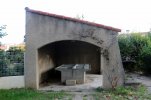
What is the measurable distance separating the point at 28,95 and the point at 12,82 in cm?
232

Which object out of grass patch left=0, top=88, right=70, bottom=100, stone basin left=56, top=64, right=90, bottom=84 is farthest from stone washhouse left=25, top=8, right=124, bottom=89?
stone basin left=56, top=64, right=90, bottom=84

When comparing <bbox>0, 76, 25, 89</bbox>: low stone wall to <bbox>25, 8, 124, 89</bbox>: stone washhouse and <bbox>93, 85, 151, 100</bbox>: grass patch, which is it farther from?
<bbox>93, 85, 151, 100</bbox>: grass patch

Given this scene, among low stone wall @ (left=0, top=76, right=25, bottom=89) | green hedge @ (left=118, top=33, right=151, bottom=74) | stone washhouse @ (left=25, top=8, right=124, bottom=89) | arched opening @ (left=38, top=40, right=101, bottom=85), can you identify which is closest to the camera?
stone washhouse @ (left=25, top=8, right=124, bottom=89)

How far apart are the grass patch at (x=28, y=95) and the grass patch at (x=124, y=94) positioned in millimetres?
1789

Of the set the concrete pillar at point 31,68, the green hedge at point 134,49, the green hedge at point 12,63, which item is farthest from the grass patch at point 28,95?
the green hedge at point 134,49

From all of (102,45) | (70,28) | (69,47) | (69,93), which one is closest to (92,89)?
(69,93)

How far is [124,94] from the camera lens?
1302 cm

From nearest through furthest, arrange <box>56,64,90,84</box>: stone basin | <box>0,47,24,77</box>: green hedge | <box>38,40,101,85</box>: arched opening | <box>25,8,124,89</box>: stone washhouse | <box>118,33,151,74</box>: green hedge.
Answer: <box>25,8,124,89</box>: stone washhouse < <box>0,47,24,77</box>: green hedge < <box>56,64,90,84</box>: stone basin < <box>118,33,151,74</box>: green hedge < <box>38,40,101,85</box>: arched opening

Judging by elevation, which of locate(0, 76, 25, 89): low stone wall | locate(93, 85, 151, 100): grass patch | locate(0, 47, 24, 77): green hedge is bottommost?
locate(93, 85, 151, 100): grass patch

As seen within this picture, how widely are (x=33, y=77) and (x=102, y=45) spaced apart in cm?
402

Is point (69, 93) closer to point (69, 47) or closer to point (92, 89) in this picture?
point (92, 89)

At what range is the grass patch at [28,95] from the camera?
40.5 feet

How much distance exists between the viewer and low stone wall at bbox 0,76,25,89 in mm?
14664

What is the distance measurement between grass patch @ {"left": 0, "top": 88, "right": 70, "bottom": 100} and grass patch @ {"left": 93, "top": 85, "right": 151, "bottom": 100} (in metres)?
1.79
